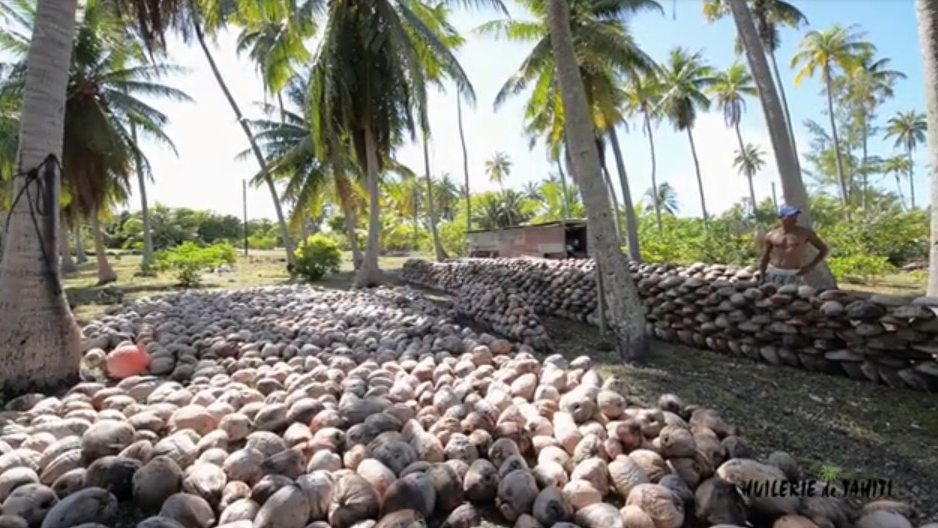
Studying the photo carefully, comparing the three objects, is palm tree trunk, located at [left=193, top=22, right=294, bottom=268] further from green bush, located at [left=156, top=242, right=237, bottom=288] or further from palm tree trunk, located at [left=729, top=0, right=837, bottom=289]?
palm tree trunk, located at [left=729, top=0, right=837, bottom=289]

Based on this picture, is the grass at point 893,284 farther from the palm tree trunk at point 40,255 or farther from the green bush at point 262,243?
the green bush at point 262,243

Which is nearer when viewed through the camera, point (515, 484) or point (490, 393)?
point (515, 484)

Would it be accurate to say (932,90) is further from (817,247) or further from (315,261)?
(315,261)

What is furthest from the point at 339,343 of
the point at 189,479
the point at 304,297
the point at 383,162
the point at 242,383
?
the point at 383,162

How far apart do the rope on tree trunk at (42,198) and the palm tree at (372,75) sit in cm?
793

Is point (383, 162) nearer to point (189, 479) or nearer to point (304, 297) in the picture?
point (304, 297)

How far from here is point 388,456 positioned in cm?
226

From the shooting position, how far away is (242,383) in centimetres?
357

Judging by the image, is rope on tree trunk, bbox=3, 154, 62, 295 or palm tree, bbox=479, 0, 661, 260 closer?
rope on tree trunk, bbox=3, 154, 62, 295

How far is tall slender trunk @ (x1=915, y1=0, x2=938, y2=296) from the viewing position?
4309mm

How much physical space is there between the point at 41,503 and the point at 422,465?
1398 mm

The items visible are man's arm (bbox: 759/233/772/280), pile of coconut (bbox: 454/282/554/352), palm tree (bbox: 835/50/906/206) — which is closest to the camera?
man's arm (bbox: 759/233/772/280)

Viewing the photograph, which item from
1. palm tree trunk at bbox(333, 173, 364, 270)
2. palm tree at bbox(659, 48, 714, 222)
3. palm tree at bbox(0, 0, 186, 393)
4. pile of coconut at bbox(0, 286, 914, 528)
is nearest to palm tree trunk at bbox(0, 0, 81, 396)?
palm tree at bbox(0, 0, 186, 393)

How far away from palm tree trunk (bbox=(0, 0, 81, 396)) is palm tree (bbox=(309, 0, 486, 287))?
24.8ft
